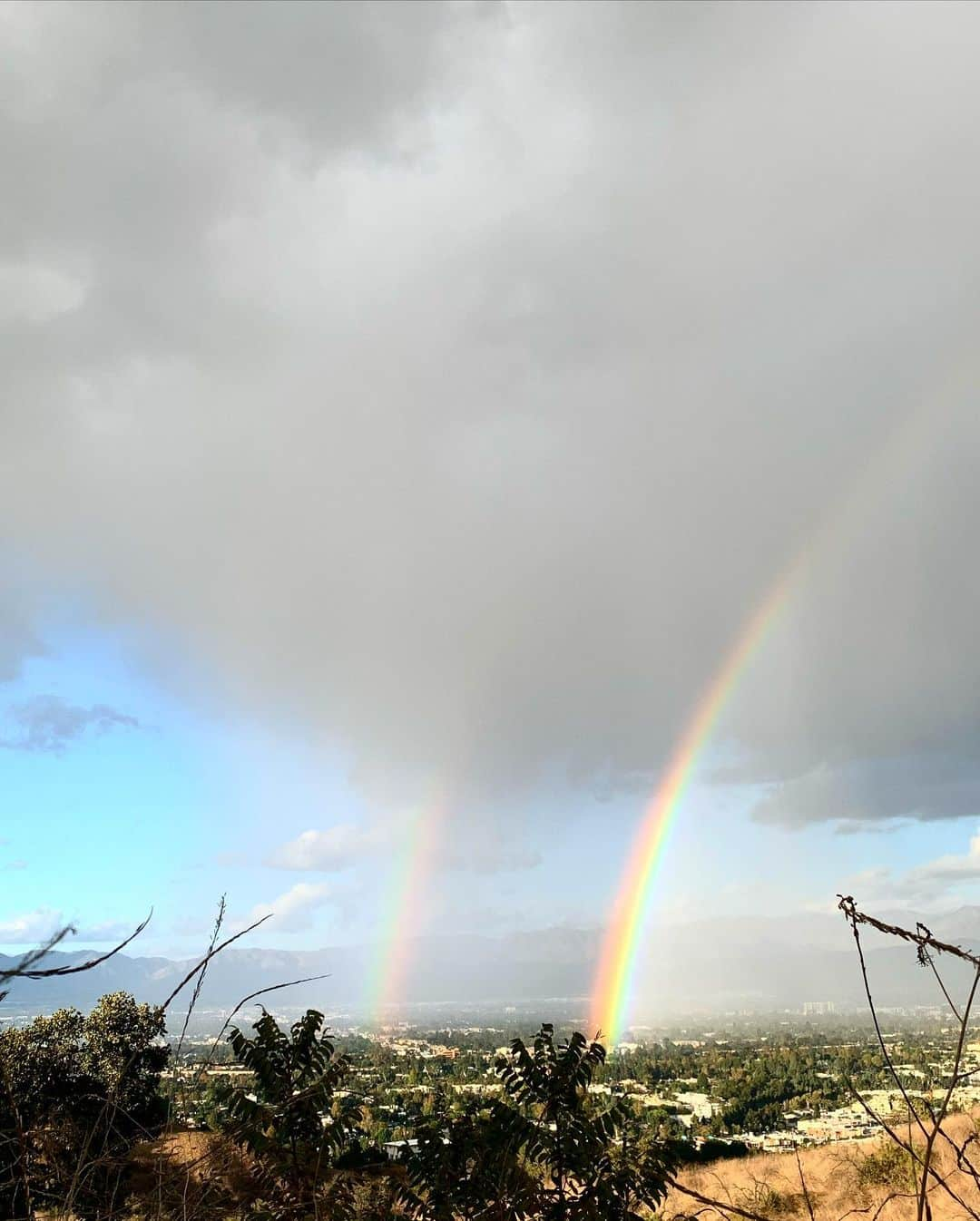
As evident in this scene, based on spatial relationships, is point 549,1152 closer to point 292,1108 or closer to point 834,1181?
point 292,1108

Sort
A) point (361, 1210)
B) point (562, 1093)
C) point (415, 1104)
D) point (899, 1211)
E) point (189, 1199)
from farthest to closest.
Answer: point (899, 1211), point (415, 1104), point (562, 1093), point (361, 1210), point (189, 1199)

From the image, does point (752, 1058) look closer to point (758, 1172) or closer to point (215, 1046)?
point (758, 1172)

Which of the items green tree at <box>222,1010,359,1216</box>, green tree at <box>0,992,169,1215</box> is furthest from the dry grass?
green tree at <box>0,992,169,1215</box>

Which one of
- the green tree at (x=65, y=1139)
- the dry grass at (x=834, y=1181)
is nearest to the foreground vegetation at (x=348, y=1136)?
the green tree at (x=65, y=1139)

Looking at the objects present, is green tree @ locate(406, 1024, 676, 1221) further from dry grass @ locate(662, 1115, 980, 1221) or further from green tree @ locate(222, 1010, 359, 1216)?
dry grass @ locate(662, 1115, 980, 1221)

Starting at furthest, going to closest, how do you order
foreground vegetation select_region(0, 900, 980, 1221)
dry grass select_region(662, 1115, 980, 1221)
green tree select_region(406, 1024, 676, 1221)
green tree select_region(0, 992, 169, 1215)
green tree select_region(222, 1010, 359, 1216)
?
dry grass select_region(662, 1115, 980, 1221)
green tree select_region(406, 1024, 676, 1221)
green tree select_region(222, 1010, 359, 1216)
foreground vegetation select_region(0, 900, 980, 1221)
green tree select_region(0, 992, 169, 1215)

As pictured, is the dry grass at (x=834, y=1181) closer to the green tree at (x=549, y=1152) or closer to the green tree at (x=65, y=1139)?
the green tree at (x=549, y=1152)

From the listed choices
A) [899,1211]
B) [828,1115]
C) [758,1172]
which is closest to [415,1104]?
[899,1211]

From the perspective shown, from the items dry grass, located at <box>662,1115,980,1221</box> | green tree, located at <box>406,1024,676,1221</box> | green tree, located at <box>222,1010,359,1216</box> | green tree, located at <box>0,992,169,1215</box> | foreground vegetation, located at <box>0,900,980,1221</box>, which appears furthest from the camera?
dry grass, located at <box>662,1115,980,1221</box>
